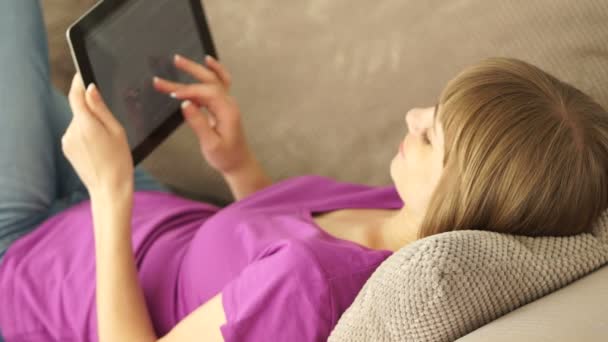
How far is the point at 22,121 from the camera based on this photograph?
1.16 m

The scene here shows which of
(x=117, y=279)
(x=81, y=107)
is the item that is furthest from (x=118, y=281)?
(x=81, y=107)

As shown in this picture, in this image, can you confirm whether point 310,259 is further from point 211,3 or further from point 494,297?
point 211,3

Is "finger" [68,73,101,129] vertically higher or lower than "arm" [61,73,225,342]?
higher

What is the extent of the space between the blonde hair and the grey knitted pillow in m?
0.04

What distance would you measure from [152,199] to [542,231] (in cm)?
63

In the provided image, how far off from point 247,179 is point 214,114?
0.37ft

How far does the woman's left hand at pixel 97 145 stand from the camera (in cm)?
100

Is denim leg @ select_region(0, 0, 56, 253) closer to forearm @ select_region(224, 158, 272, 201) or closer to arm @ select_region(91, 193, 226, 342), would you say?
arm @ select_region(91, 193, 226, 342)

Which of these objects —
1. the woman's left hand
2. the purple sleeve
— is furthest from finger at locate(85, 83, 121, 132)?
the purple sleeve

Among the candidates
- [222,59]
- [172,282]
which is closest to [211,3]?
[222,59]

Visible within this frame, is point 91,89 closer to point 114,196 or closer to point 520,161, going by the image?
point 114,196

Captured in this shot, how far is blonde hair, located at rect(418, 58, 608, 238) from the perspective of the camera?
794 millimetres

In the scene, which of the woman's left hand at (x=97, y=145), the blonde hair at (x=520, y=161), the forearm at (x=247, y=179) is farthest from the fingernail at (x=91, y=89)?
the blonde hair at (x=520, y=161)

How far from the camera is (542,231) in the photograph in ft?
2.66
